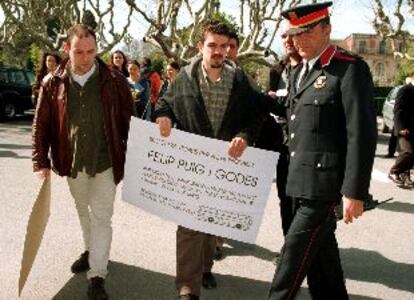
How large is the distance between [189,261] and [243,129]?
3.13ft

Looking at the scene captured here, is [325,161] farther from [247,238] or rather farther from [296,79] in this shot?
[247,238]

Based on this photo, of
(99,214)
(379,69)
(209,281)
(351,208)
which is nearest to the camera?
(351,208)

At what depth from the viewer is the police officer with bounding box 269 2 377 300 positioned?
2.92 meters

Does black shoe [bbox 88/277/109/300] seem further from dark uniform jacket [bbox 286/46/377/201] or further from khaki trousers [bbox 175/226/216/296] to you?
dark uniform jacket [bbox 286/46/377/201]

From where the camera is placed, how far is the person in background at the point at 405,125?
9.06m

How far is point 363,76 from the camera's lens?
9.71 feet

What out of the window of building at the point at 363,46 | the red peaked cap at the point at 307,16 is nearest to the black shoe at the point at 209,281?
the red peaked cap at the point at 307,16

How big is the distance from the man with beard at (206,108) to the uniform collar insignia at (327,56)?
77 centimetres

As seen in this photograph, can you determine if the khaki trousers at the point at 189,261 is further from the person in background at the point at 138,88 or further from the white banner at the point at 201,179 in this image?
the person in background at the point at 138,88

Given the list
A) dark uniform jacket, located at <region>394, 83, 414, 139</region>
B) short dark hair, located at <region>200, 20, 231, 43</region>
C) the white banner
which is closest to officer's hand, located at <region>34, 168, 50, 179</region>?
the white banner

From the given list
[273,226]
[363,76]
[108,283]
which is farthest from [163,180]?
[273,226]

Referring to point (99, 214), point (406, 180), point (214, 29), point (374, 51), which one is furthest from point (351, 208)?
point (374, 51)

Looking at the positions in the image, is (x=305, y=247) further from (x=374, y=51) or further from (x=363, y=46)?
(x=363, y=46)

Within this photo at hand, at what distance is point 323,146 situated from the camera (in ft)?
10.1
